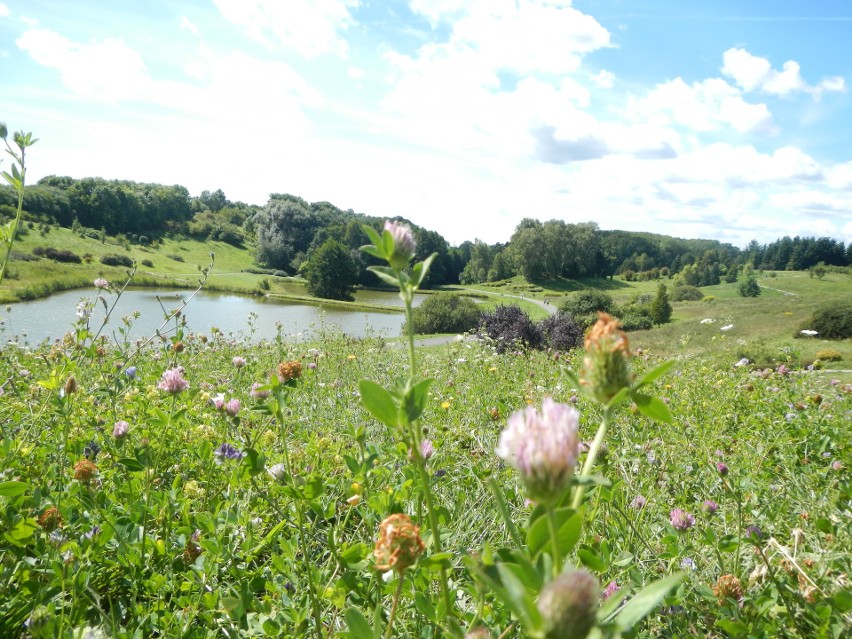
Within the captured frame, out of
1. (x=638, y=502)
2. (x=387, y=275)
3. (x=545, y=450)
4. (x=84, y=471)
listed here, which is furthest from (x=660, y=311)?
(x=545, y=450)

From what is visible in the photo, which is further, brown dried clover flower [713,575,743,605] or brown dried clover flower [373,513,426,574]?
brown dried clover flower [713,575,743,605]

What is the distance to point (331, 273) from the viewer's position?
139ft

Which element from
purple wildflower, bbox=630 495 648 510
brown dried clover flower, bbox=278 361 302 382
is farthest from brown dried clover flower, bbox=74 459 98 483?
purple wildflower, bbox=630 495 648 510

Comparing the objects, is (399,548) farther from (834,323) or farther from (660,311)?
(660,311)

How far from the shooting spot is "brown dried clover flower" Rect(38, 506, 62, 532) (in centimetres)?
136

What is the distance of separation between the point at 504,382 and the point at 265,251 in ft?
177

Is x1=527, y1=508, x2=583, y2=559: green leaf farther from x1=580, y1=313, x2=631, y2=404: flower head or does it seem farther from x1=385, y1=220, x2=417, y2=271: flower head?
x1=385, y1=220, x2=417, y2=271: flower head

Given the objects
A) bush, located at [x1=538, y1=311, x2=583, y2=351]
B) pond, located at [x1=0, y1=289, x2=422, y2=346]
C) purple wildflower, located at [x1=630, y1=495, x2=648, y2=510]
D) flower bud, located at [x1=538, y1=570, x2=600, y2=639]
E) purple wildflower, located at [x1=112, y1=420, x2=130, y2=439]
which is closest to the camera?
flower bud, located at [x1=538, y1=570, x2=600, y2=639]

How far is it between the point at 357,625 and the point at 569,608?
0.46 metres

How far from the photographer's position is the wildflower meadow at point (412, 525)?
0.65 m

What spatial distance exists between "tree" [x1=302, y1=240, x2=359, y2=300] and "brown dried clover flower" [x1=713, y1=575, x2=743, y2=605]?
41075mm

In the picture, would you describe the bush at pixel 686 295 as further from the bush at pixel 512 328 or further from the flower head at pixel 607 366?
the flower head at pixel 607 366

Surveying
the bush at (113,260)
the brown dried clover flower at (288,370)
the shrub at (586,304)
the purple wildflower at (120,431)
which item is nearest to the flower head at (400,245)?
the brown dried clover flower at (288,370)

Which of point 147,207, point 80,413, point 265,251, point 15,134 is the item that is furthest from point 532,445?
point 147,207
